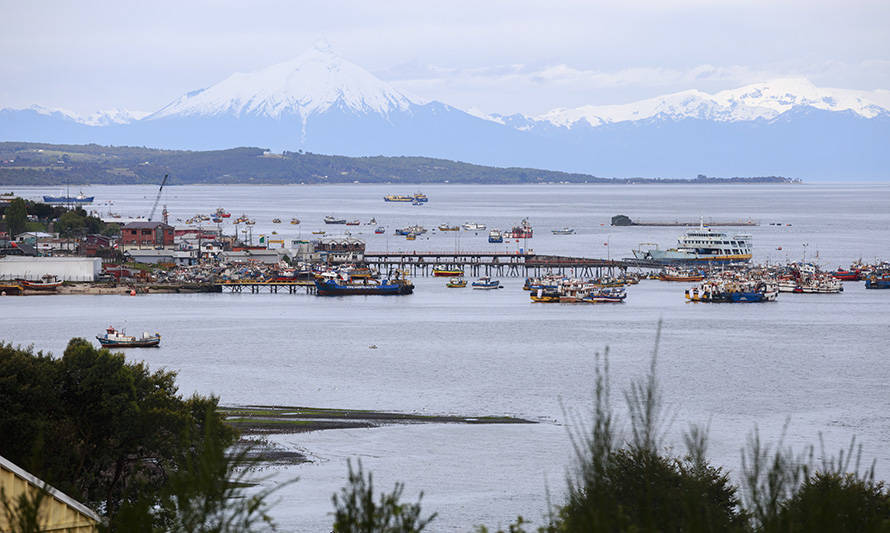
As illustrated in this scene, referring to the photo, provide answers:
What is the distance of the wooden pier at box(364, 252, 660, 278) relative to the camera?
71688mm

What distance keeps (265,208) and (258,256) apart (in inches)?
3710

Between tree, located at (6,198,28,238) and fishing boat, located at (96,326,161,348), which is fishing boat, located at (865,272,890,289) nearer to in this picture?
fishing boat, located at (96,326,161,348)

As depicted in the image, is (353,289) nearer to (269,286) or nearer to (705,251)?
(269,286)

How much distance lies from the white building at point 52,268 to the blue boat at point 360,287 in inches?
454

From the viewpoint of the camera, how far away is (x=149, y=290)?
60.6 metres

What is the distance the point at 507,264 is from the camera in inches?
2923

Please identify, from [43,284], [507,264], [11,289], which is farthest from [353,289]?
[11,289]

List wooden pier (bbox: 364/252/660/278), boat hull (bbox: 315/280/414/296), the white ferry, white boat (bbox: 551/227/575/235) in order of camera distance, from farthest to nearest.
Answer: white boat (bbox: 551/227/575/235), the white ferry, wooden pier (bbox: 364/252/660/278), boat hull (bbox: 315/280/414/296)

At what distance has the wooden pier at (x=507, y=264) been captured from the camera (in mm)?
71688

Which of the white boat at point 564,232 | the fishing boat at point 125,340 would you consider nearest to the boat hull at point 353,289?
the fishing boat at point 125,340

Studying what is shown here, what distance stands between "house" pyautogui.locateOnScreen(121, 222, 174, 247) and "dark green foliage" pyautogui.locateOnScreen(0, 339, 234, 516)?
56.5m

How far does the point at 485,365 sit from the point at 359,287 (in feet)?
85.7

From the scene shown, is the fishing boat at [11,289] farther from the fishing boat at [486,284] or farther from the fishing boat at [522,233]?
the fishing boat at [522,233]

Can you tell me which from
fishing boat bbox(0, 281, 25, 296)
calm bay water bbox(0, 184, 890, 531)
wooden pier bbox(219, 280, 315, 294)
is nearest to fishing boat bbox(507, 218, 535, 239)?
calm bay water bbox(0, 184, 890, 531)
